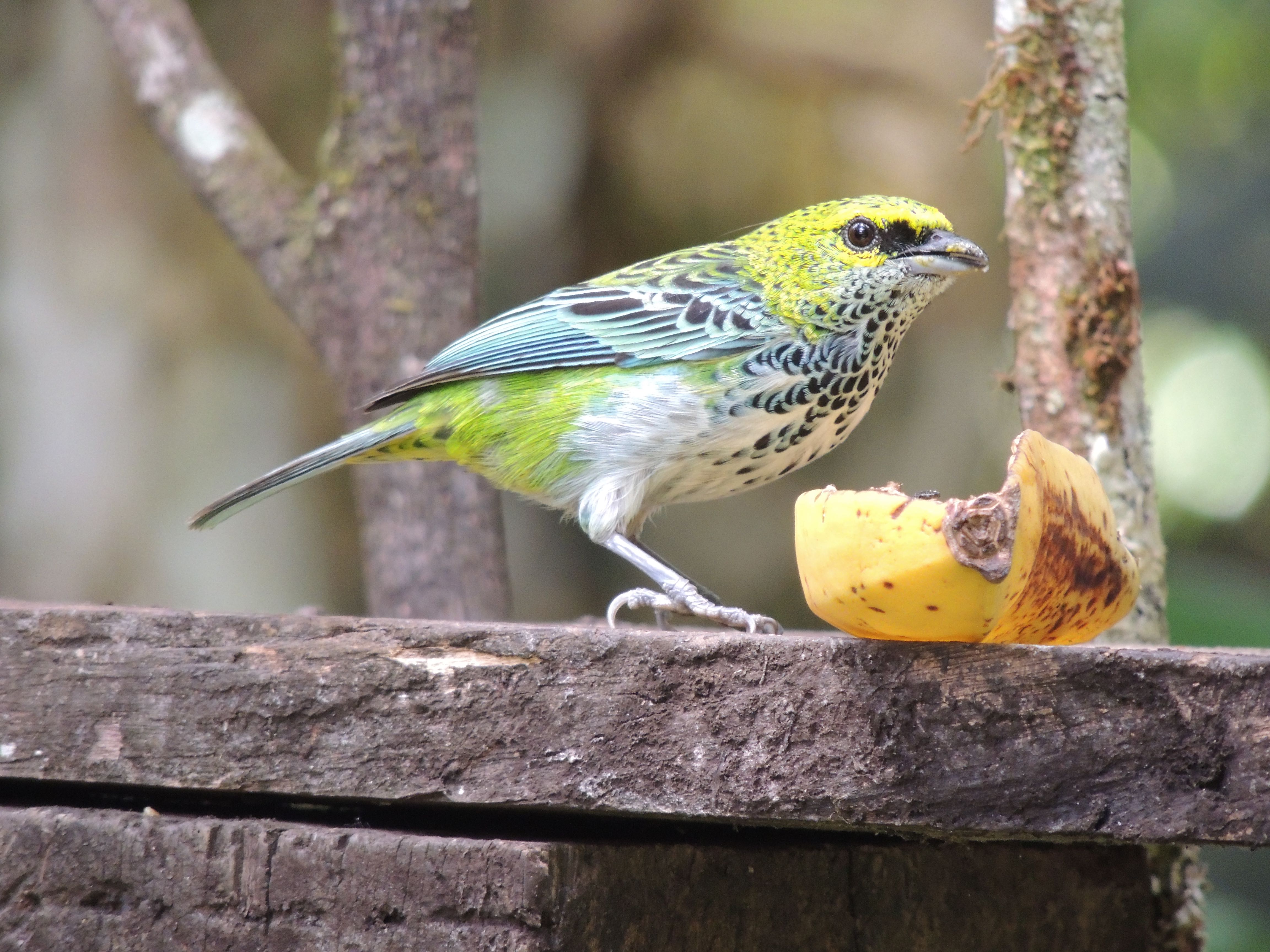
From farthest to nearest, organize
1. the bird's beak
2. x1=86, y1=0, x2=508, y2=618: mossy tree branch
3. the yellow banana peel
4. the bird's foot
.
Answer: x1=86, y1=0, x2=508, y2=618: mossy tree branch → the bird's beak → the bird's foot → the yellow banana peel

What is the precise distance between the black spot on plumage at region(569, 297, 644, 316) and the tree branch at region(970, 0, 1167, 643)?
1144 millimetres

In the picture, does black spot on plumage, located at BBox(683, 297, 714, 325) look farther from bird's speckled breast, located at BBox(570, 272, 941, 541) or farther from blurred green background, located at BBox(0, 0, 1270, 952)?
blurred green background, located at BBox(0, 0, 1270, 952)

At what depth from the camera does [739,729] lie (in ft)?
6.86

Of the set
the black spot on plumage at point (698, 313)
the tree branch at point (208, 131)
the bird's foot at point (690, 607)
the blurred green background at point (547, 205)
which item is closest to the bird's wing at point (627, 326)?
the black spot on plumage at point (698, 313)

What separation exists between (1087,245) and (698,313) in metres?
1.12

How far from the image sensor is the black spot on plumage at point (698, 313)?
3340 mm

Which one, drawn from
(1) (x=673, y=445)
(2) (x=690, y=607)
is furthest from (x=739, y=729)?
(1) (x=673, y=445)

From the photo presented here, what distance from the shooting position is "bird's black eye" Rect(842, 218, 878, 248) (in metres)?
3.27

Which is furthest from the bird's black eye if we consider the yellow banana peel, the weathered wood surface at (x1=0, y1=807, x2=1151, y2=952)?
the weathered wood surface at (x1=0, y1=807, x2=1151, y2=952)

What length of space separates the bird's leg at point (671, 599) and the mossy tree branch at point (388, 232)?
1.05m

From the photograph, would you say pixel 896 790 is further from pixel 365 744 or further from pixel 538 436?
pixel 538 436

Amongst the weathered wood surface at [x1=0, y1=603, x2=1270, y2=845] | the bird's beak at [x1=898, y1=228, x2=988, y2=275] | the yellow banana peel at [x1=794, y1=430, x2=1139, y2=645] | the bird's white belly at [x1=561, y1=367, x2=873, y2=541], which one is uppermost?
the bird's beak at [x1=898, y1=228, x2=988, y2=275]

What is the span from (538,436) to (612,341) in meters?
0.32

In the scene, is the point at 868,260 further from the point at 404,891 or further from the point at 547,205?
the point at 547,205
